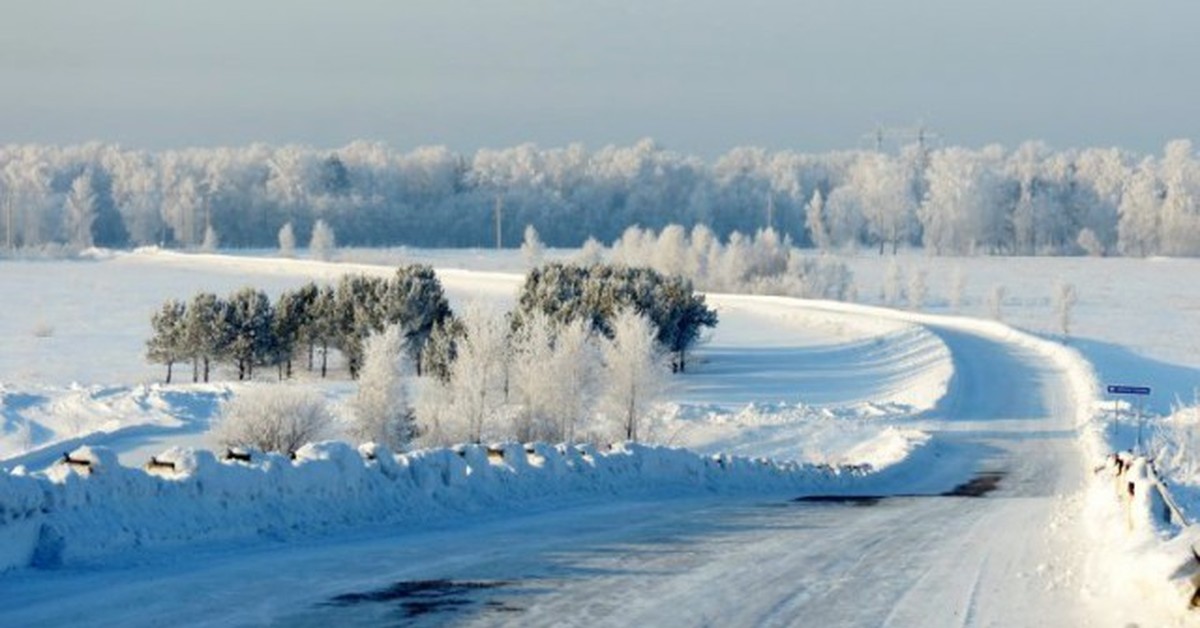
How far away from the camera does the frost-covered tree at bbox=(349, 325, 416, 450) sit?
156 ft

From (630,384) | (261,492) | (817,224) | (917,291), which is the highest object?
(817,224)

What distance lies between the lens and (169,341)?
2783 inches

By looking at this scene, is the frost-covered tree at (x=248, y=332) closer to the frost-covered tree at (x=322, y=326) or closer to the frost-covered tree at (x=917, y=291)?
the frost-covered tree at (x=322, y=326)

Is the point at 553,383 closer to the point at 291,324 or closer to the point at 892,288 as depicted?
the point at 291,324

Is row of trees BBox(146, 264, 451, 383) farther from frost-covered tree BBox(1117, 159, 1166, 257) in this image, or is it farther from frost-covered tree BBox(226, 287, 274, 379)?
frost-covered tree BBox(1117, 159, 1166, 257)

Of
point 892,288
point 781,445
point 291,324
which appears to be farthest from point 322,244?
point 781,445

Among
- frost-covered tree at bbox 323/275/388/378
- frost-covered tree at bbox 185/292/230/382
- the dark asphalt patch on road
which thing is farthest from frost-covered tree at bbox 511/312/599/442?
frost-covered tree at bbox 185/292/230/382

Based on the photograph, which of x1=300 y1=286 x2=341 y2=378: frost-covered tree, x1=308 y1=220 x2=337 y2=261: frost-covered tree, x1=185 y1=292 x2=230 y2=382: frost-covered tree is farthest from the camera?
x1=308 y1=220 x2=337 y2=261: frost-covered tree

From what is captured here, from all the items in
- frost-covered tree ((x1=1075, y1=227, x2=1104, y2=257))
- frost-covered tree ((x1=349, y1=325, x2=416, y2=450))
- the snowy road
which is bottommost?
frost-covered tree ((x1=349, y1=325, x2=416, y2=450))

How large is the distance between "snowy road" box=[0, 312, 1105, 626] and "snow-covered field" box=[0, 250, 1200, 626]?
47 mm

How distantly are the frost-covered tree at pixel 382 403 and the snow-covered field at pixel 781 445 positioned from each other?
440cm

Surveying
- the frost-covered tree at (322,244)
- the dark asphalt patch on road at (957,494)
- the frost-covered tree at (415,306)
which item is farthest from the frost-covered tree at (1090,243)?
the dark asphalt patch on road at (957,494)

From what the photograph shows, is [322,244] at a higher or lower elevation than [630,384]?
higher

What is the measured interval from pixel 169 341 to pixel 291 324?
5.52 meters
